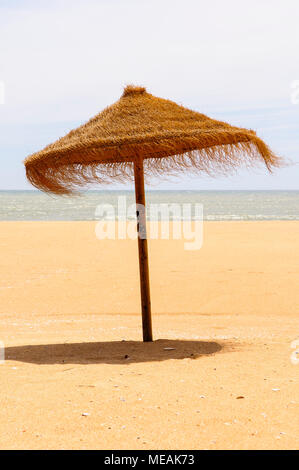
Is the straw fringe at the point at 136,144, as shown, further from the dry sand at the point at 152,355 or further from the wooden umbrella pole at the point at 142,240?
the dry sand at the point at 152,355

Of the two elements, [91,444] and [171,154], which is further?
[171,154]

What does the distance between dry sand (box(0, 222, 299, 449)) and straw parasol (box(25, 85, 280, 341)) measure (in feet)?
3.73

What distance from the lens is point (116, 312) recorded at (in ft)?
27.5

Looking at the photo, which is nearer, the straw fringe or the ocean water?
the straw fringe

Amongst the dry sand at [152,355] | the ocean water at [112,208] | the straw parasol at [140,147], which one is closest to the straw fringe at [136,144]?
the straw parasol at [140,147]

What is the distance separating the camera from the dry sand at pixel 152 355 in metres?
3.32

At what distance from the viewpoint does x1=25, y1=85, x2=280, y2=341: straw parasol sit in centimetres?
487

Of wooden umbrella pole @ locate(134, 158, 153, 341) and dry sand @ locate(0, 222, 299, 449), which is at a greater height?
wooden umbrella pole @ locate(134, 158, 153, 341)

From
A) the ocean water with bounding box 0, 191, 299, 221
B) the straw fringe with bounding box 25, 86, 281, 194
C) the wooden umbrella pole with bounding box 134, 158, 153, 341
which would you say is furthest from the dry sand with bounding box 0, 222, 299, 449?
the ocean water with bounding box 0, 191, 299, 221

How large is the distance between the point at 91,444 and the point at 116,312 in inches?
206

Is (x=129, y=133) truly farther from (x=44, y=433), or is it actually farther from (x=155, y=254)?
(x=155, y=254)

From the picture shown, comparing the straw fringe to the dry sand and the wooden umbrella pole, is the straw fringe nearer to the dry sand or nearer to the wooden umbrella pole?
the wooden umbrella pole

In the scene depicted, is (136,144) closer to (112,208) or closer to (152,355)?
(152,355)

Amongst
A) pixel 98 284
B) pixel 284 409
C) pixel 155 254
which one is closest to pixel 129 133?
pixel 284 409
